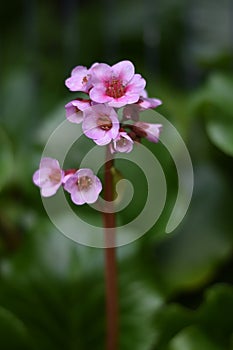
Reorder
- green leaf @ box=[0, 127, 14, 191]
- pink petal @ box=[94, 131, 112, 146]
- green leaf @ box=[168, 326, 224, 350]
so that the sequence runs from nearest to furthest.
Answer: pink petal @ box=[94, 131, 112, 146], green leaf @ box=[168, 326, 224, 350], green leaf @ box=[0, 127, 14, 191]

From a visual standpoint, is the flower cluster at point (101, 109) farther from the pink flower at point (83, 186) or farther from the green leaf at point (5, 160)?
the green leaf at point (5, 160)

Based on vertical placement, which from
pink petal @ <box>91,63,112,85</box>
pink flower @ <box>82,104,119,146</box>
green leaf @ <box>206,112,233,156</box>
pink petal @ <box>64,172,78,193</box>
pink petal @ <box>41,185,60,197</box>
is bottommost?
pink petal @ <box>64,172,78,193</box>

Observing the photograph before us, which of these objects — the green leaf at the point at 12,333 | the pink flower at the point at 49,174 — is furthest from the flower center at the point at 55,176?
the green leaf at the point at 12,333

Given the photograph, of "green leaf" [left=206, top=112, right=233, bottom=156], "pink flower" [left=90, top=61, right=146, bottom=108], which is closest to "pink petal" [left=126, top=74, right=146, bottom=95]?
"pink flower" [left=90, top=61, right=146, bottom=108]

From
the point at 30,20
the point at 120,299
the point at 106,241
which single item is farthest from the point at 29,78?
the point at 106,241

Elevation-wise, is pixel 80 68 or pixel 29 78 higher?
pixel 29 78

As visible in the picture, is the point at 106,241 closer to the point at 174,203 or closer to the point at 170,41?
the point at 174,203

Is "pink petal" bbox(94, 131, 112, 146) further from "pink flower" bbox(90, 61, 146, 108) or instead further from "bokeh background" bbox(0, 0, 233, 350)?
"bokeh background" bbox(0, 0, 233, 350)
